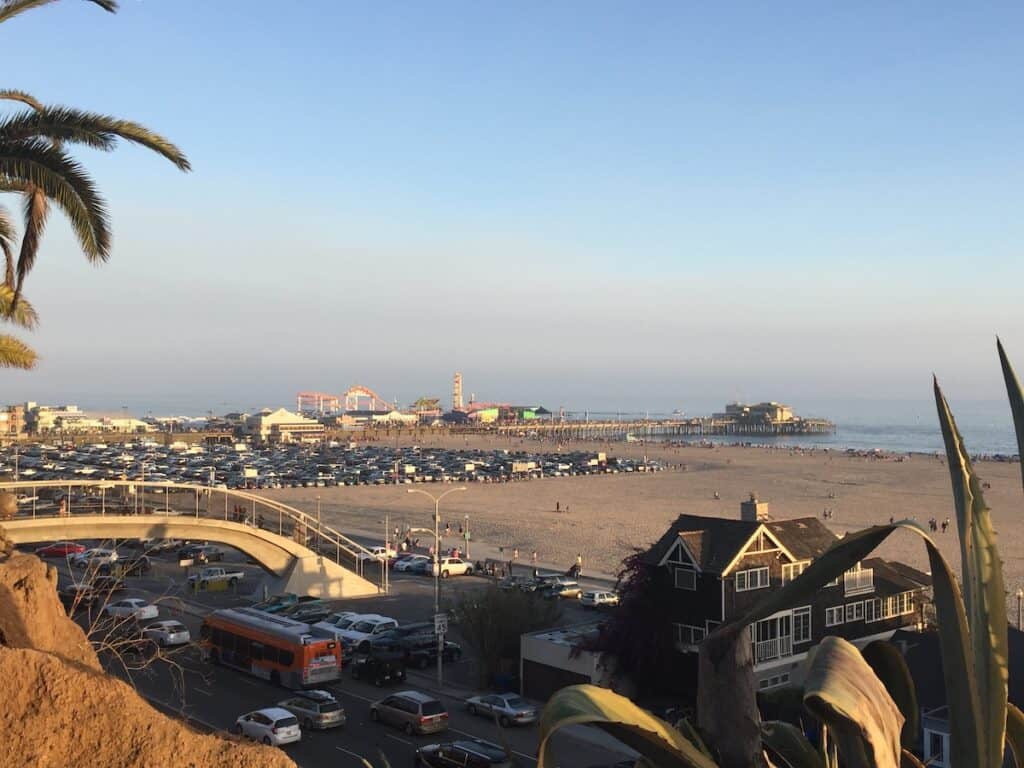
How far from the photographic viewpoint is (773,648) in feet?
78.4

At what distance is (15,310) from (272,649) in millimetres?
15585

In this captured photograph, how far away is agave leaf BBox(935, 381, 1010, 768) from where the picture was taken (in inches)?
111

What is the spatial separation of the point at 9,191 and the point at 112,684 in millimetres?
9383

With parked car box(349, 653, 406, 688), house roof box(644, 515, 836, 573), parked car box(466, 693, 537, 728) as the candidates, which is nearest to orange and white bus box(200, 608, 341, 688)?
parked car box(349, 653, 406, 688)

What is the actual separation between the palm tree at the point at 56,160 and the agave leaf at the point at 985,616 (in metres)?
10.4

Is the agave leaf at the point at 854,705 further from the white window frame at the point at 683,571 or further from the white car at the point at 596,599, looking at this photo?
the white car at the point at 596,599

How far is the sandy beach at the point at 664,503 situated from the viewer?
53875 mm

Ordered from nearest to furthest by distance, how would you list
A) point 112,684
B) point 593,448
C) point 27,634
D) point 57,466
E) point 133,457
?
point 112,684 → point 27,634 → point 57,466 → point 133,457 → point 593,448

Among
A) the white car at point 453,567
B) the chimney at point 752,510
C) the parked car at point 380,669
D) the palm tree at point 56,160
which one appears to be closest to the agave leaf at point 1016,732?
the palm tree at point 56,160

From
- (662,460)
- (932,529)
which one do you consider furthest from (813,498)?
(662,460)

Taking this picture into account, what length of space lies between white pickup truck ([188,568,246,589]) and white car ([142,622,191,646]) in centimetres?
1075

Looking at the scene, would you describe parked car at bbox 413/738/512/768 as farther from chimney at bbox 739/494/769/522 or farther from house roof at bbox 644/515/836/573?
chimney at bbox 739/494/769/522

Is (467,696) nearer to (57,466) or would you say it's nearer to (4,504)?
(4,504)

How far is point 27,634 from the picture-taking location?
24.9ft
